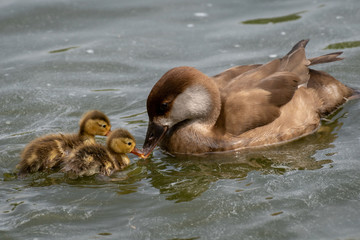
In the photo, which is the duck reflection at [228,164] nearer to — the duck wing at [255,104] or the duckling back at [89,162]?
the duck wing at [255,104]

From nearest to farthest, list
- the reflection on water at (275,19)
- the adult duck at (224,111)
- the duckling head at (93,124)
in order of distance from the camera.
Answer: the duckling head at (93,124)
the adult duck at (224,111)
the reflection on water at (275,19)

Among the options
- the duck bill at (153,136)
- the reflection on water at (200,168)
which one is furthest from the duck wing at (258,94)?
the duck bill at (153,136)

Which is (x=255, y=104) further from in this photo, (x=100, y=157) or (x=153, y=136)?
(x=100, y=157)

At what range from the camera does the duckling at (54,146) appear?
19.4ft

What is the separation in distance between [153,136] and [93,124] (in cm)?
64

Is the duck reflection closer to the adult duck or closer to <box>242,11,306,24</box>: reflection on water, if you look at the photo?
the adult duck

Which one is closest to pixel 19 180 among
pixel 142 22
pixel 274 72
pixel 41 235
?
pixel 41 235

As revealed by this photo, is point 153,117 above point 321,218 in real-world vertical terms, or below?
above

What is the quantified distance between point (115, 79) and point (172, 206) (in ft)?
11.9

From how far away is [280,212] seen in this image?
505 cm

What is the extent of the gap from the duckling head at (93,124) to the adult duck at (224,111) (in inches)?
18.7

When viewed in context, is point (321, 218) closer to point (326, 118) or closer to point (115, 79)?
point (326, 118)

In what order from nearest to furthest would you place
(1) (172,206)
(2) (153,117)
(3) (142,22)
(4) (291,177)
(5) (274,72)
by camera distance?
(1) (172,206)
(4) (291,177)
(2) (153,117)
(5) (274,72)
(3) (142,22)

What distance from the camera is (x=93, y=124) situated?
6285 millimetres
